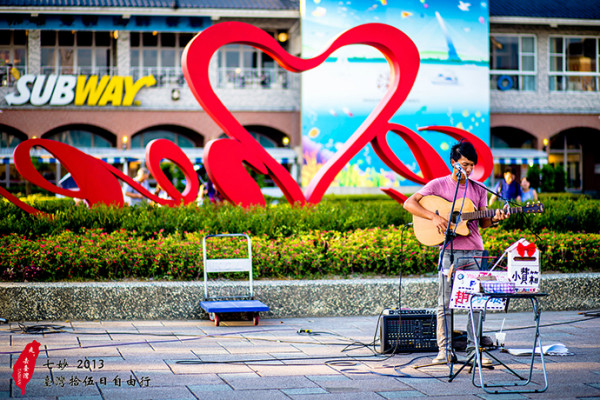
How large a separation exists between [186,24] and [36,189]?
858 cm

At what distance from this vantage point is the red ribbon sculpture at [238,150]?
35.9 ft

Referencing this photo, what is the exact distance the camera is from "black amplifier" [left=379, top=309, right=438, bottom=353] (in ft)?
20.9

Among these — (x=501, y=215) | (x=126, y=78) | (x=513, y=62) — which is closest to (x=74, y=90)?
(x=126, y=78)

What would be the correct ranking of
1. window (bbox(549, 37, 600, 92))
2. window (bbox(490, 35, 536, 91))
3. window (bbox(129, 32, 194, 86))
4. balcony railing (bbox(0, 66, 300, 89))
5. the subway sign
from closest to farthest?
the subway sign
balcony railing (bbox(0, 66, 300, 89))
window (bbox(129, 32, 194, 86))
window (bbox(490, 35, 536, 91))
window (bbox(549, 37, 600, 92))

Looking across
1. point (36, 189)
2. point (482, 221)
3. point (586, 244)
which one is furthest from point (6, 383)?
point (36, 189)

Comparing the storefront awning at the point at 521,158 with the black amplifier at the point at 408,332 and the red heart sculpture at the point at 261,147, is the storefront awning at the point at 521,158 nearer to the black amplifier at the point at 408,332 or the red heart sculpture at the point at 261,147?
the red heart sculpture at the point at 261,147

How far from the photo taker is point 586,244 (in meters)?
9.96

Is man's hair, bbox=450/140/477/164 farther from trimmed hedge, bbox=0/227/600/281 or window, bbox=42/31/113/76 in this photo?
window, bbox=42/31/113/76

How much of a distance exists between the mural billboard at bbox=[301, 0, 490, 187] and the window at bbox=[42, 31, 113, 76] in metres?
8.37

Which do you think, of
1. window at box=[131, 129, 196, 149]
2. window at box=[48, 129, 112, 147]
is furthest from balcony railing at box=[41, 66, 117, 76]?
window at box=[131, 129, 196, 149]

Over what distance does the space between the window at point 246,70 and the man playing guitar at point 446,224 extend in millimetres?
24163

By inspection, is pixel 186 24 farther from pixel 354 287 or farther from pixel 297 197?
pixel 354 287

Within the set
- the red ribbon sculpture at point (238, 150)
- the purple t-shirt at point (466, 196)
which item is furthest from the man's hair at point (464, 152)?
the red ribbon sculpture at point (238, 150)

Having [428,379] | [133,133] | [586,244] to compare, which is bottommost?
[428,379]
